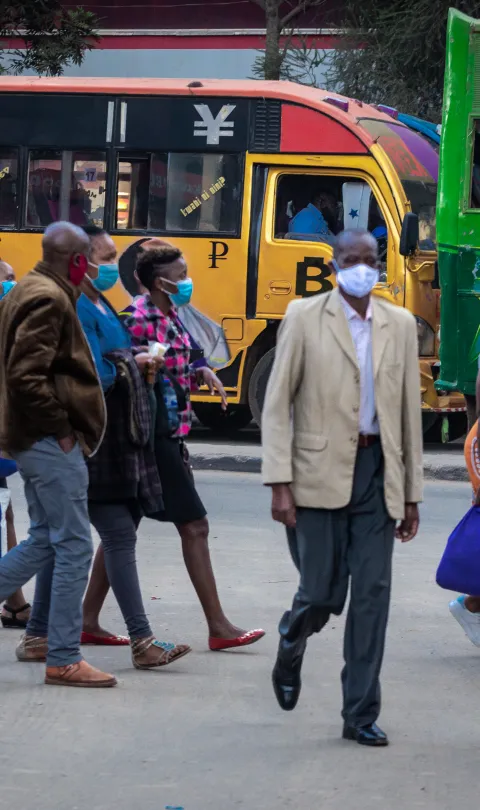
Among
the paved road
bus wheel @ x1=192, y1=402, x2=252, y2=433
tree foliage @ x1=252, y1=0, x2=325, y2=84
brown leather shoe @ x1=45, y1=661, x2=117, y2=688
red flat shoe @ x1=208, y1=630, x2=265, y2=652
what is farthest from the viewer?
tree foliage @ x1=252, y1=0, x2=325, y2=84

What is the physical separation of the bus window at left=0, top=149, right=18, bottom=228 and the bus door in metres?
2.42

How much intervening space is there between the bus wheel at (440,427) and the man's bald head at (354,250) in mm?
9663

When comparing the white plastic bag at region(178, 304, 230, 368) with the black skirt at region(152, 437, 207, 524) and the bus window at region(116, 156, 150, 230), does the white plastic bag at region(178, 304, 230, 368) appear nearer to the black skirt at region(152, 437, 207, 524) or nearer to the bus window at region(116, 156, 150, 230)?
the bus window at region(116, 156, 150, 230)

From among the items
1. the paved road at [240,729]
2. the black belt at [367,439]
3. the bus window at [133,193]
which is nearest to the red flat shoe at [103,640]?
the paved road at [240,729]

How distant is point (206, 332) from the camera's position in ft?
49.4

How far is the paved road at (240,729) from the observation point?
185 inches

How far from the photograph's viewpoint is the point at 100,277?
6.42 meters

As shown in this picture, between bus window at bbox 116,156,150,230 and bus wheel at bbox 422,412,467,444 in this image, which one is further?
bus window at bbox 116,156,150,230

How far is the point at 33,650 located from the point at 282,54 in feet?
64.1

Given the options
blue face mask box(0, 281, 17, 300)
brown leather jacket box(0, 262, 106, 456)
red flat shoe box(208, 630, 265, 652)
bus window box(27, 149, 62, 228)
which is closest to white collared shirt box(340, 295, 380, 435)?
brown leather jacket box(0, 262, 106, 456)

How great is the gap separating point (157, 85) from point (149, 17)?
48.6 ft

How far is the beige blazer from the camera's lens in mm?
5250

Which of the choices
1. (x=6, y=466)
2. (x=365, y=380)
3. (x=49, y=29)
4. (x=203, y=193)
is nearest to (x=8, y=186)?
(x=203, y=193)

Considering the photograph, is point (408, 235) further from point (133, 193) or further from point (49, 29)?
point (49, 29)
